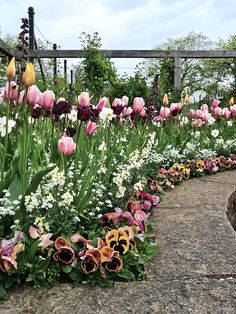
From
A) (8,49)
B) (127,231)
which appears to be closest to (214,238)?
(127,231)

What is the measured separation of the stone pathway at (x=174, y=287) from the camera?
1.52m

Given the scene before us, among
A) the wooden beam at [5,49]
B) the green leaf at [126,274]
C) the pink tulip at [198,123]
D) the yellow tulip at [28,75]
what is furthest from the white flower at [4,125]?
the wooden beam at [5,49]

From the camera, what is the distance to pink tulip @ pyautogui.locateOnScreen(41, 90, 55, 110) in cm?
227

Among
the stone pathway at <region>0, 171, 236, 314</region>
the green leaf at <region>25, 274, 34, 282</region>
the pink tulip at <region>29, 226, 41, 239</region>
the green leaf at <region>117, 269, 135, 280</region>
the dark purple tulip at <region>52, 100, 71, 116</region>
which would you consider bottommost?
the stone pathway at <region>0, 171, 236, 314</region>

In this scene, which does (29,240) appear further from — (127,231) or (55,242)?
(127,231)

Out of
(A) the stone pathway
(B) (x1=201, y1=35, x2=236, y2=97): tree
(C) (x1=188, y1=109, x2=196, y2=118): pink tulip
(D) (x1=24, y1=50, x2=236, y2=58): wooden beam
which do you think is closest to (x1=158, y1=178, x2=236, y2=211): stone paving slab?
(A) the stone pathway

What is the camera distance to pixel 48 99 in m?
2.28

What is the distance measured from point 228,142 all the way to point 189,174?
1464 mm

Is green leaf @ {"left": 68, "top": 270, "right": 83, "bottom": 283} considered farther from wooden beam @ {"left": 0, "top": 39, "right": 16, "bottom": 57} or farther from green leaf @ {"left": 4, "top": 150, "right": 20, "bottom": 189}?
wooden beam @ {"left": 0, "top": 39, "right": 16, "bottom": 57}

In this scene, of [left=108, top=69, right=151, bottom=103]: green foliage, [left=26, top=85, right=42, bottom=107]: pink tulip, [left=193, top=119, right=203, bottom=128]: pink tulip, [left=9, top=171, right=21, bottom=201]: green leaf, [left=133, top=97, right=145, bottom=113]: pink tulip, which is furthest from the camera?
[left=108, top=69, right=151, bottom=103]: green foliage

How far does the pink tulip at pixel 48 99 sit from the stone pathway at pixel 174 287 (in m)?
0.81

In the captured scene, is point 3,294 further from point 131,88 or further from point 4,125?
point 131,88

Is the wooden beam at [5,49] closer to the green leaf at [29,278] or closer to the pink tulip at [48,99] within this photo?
the pink tulip at [48,99]

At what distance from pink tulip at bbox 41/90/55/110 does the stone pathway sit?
0.81 meters
